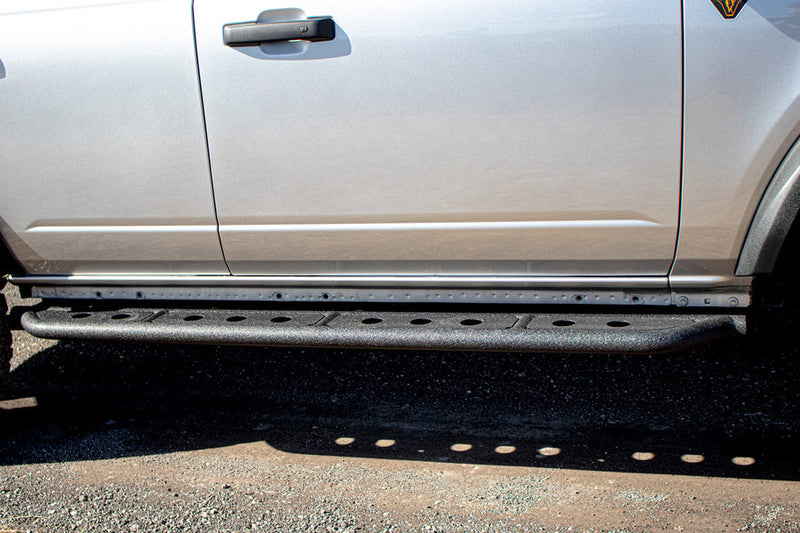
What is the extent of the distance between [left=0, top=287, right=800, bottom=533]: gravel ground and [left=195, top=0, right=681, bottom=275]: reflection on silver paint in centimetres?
72

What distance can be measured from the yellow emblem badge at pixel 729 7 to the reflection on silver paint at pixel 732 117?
0.04 ft

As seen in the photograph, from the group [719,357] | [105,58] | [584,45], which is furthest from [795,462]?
[105,58]

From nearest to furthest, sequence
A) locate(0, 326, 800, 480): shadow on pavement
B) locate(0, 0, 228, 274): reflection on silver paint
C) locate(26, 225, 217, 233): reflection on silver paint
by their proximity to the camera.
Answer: locate(0, 0, 228, 274): reflection on silver paint, locate(26, 225, 217, 233): reflection on silver paint, locate(0, 326, 800, 480): shadow on pavement

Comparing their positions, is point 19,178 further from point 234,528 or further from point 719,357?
point 719,357

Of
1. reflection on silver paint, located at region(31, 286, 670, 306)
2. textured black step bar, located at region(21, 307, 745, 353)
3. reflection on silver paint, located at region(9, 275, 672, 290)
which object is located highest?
reflection on silver paint, located at region(9, 275, 672, 290)

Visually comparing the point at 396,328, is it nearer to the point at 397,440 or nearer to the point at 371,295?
the point at 371,295

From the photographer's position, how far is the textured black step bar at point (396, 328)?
2.19 m

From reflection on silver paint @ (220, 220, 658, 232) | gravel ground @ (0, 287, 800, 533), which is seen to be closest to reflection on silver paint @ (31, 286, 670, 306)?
reflection on silver paint @ (220, 220, 658, 232)

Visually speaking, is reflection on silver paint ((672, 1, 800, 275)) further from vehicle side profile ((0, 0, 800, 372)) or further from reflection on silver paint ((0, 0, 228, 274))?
reflection on silver paint ((0, 0, 228, 274))

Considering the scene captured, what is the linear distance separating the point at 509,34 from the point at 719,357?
188cm

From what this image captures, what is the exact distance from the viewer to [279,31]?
2.30 m

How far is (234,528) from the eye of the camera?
7.53 feet

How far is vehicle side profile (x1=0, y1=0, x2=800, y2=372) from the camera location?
2.13 meters

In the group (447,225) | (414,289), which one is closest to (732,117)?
(447,225)
